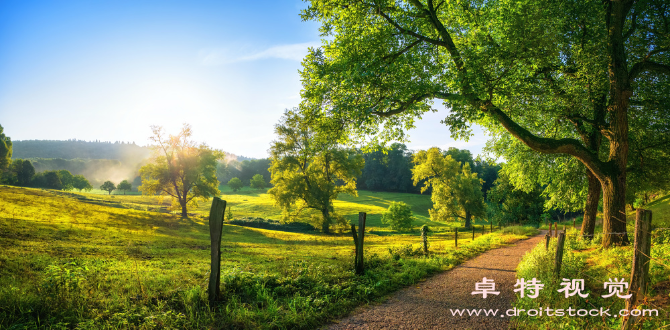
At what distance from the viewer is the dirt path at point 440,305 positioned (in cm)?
564

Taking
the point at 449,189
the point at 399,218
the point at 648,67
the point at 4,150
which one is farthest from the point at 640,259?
the point at 4,150

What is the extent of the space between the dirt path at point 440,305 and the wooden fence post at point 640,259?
209 cm

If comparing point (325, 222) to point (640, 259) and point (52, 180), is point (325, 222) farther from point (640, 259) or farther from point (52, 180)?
point (52, 180)

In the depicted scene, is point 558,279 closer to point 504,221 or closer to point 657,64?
point 657,64

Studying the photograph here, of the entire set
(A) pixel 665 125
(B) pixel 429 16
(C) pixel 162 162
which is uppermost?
(B) pixel 429 16

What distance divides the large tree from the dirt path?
6.09m

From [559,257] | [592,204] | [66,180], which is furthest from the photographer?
[66,180]

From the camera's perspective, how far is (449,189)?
133 ft

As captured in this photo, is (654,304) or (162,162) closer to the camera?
(654,304)

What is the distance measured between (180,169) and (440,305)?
4097 cm

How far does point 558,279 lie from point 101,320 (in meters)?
9.91

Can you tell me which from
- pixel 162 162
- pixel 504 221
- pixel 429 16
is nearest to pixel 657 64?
pixel 429 16

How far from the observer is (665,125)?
1352cm

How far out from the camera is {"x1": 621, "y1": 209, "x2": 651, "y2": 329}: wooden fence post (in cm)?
479
